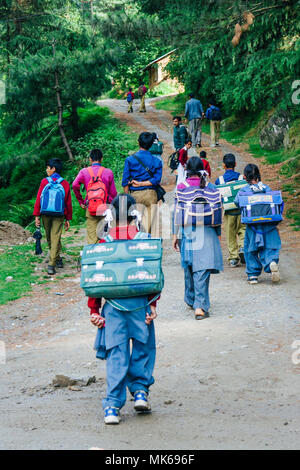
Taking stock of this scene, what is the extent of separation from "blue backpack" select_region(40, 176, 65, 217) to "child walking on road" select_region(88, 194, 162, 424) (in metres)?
5.93

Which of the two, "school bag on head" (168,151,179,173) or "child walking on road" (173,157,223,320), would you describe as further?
"school bag on head" (168,151,179,173)

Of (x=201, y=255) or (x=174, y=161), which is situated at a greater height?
(x=174, y=161)

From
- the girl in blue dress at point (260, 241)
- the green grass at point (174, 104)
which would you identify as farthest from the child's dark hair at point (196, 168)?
the green grass at point (174, 104)

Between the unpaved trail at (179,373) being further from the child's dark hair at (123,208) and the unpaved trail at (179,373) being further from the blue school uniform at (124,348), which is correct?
the child's dark hair at (123,208)

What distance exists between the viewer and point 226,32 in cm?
1381

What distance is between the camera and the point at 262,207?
982cm

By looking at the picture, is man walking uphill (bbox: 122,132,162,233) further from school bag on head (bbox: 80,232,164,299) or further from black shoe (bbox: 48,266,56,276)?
school bag on head (bbox: 80,232,164,299)

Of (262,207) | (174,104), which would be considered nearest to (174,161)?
(262,207)

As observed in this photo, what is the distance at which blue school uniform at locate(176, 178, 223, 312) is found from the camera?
27.6 ft

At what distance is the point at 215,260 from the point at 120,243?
3.35 meters

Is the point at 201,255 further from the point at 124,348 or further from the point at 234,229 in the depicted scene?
the point at 124,348

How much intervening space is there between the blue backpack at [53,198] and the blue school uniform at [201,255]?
3406 millimetres

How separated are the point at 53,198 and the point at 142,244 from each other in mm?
6284

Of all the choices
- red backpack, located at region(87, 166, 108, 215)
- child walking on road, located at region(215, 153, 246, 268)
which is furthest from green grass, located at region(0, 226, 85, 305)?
child walking on road, located at region(215, 153, 246, 268)
